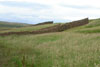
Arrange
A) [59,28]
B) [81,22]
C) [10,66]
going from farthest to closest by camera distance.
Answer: [81,22], [59,28], [10,66]

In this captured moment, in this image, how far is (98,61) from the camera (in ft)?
31.2

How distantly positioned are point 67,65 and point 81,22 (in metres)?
38.8

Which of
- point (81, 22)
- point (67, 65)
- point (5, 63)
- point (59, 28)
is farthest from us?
point (81, 22)

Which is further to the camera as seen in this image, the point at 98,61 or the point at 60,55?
the point at 60,55

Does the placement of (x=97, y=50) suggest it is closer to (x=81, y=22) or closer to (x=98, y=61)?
(x=98, y=61)

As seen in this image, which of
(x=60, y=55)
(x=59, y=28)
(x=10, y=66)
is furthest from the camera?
(x=59, y=28)

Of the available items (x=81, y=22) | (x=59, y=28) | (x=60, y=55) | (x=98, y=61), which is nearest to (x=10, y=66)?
(x=60, y=55)

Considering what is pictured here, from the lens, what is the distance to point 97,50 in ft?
40.0

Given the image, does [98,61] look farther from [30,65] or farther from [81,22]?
[81,22]

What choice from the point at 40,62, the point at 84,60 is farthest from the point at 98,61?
the point at 40,62

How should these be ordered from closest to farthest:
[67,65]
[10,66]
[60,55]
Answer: [67,65], [10,66], [60,55]

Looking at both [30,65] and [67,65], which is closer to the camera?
[67,65]

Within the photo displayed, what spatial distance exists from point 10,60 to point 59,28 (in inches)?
1132

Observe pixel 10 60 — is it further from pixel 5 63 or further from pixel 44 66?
pixel 44 66
